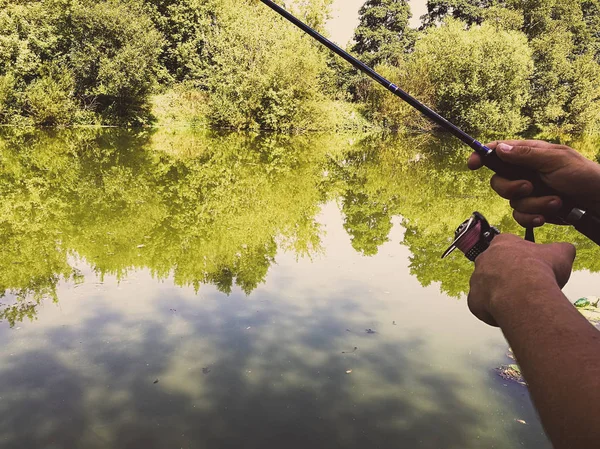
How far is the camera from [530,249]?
4.53 ft

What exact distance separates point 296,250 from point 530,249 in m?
5.69

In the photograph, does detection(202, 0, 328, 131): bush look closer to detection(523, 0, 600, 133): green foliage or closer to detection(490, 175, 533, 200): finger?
detection(523, 0, 600, 133): green foliage

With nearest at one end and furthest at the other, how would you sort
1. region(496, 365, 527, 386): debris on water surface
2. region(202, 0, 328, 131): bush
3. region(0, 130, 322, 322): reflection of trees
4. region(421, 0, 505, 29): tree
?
region(496, 365, 527, 386): debris on water surface → region(0, 130, 322, 322): reflection of trees → region(202, 0, 328, 131): bush → region(421, 0, 505, 29): tree

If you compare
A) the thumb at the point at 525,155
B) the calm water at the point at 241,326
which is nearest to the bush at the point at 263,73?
the calm water at the point at 241,326

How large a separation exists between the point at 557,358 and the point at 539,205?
1030 mm

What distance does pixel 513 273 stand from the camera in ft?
4.13

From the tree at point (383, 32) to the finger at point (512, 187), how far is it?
49.0 meters

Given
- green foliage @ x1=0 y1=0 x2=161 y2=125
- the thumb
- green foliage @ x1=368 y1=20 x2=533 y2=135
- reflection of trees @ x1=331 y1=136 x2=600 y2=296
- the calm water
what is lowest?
the calm water

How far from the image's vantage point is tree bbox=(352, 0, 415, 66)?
157ft

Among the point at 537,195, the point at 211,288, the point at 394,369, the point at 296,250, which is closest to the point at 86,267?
the point at 211,288

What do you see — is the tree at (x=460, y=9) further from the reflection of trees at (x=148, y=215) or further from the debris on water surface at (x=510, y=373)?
the debris on water surface at (x=510, y=373)

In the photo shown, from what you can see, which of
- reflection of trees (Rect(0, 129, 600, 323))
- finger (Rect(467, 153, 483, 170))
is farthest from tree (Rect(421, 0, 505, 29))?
finger (Rect(467, 153, 483, 170))

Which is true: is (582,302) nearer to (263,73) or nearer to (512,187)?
(512,187)

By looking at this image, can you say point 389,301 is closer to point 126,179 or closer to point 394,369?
point 394,369
